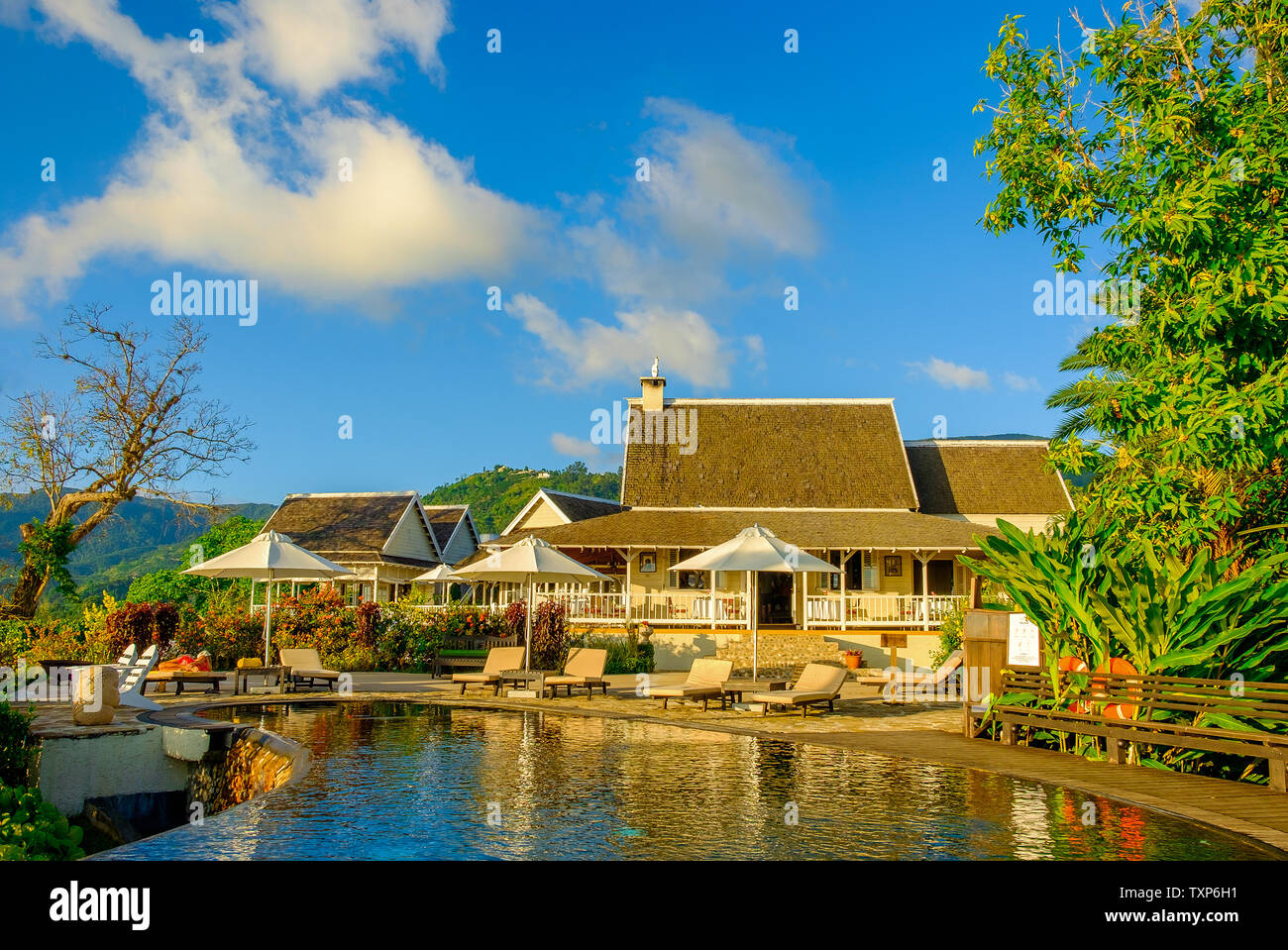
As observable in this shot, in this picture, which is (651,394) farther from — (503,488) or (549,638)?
(503,488)

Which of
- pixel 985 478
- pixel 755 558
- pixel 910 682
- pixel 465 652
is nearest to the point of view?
pixel 755 558

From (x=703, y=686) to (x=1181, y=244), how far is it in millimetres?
9556

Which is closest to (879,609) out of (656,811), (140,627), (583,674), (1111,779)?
(583,674)

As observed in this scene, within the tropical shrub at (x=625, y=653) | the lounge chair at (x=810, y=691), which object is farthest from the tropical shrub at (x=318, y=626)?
the lounge chair at (x=810, y=691)

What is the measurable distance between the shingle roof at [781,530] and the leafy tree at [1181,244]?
41.0ft

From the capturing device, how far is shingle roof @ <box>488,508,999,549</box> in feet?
87.9

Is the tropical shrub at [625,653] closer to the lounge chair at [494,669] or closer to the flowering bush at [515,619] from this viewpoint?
the flowering bush at [515,619]

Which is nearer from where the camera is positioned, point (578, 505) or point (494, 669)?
point (494, 669)

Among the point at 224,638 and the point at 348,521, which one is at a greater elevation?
the point at 348,521

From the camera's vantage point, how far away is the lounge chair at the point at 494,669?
704 inches

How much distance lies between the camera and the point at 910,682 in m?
18.5

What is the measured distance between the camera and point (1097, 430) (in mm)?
14570
